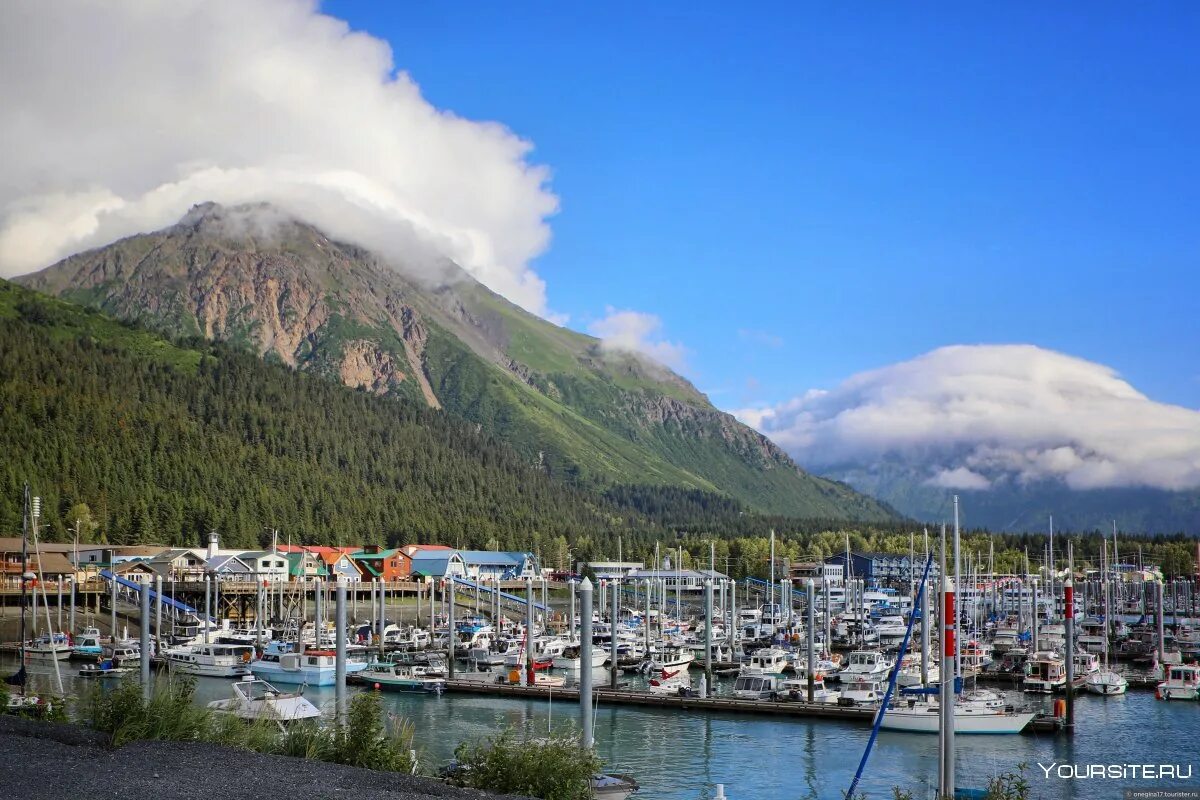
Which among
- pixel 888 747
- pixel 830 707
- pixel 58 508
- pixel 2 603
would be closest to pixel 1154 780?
pixel 888 747

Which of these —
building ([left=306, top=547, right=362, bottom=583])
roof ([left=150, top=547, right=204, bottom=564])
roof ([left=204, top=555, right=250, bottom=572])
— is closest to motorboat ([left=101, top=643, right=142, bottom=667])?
roof ([left=204, top=555, right=250, bottom=572])

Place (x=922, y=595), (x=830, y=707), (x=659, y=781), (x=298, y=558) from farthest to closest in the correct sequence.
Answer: (x=298, y=558), (x=830, y=707), (x=922, y=595), (x=659, y=781)

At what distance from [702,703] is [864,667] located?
17.0 m

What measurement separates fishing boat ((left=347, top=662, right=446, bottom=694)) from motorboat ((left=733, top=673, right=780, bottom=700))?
1935 centimetres

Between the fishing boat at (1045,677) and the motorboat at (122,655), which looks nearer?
the fishing boat at (1045,677)

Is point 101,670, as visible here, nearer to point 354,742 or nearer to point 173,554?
point 173,554

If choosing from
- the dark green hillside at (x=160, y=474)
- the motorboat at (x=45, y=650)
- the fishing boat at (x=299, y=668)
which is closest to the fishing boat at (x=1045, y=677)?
the fishing boat at (x=299, y=668)

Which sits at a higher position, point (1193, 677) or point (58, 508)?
point (58, 508)

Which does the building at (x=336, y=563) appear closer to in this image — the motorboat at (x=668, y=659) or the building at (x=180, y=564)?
the building at (x=180, y=564)

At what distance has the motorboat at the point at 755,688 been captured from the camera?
65.9 metres

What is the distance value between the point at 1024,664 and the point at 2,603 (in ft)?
294

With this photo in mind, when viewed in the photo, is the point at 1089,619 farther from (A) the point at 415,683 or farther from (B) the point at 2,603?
(B) the point at 2,603

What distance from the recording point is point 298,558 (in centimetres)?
13862

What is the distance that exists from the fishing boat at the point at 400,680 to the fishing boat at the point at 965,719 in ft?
97.7
